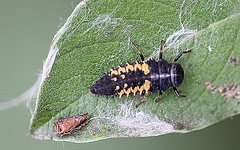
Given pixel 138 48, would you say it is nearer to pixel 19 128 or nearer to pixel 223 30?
pixel 223 30

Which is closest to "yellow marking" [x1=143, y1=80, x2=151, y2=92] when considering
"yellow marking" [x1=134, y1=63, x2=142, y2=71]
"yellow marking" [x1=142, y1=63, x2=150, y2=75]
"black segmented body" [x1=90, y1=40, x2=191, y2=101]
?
"black segmented body" [x1=90, y1=40, x2=191, y2=101]

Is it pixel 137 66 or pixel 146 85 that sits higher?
pixel 137 66

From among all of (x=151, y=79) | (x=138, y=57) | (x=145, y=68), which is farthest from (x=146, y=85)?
Answer: (x=138, y=57)

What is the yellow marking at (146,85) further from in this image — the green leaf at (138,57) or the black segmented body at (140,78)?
the green leaf at (138,57)

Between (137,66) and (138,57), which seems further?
(138,57)

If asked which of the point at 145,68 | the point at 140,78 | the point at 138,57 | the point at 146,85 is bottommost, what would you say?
the point at 146,85

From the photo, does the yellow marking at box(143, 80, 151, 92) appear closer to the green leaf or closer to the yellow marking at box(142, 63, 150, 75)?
the yellow marking at box(142, 63, 150, 75)

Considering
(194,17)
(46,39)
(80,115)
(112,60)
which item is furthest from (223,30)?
(46,39)

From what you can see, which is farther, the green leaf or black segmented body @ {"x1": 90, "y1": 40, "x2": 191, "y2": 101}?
black segmented body @ {"x1": 90, "y1": 40, "x2": 191, "y2": 101}

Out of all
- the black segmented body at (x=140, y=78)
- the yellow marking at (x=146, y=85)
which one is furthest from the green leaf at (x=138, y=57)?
the yellow marking at (x=146, y=85)

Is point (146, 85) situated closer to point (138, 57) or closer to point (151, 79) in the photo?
point (151, 79)
